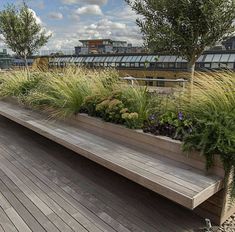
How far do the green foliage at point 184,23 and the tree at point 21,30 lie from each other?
6.53 meters

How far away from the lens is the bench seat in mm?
1960

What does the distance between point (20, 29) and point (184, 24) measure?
7345 millimetres

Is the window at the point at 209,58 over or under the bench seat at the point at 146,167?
over

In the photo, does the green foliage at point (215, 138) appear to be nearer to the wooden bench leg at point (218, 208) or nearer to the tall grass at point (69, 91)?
the wooden bench leg at point (218, 208)

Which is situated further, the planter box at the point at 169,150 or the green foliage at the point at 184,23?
the green foliage at the point at 184,23

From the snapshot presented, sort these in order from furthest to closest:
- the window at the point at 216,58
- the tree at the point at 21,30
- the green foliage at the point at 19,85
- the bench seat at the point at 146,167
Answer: the window at the point at 216,58
the tree at the point at 21,30
the green foliage at the point at 19,85
the bench seat at the point at 146,167

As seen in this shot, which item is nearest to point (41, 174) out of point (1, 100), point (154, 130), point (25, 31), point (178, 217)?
point (154, 130)

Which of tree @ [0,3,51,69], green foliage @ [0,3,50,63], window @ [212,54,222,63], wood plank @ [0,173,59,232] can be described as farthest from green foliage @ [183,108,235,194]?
window @ [212,54,222,63]

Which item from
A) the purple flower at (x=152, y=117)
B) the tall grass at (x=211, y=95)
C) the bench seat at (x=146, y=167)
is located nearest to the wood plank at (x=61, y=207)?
the bench seat at (x=146, y=167)

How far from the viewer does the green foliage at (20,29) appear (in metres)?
8.86

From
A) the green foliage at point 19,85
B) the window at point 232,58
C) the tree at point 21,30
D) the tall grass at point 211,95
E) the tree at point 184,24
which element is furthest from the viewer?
the window at point 232,58

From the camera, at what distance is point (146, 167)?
2371 millimetres

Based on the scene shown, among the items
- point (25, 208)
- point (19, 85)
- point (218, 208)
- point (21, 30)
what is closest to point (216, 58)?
point (21, 30)

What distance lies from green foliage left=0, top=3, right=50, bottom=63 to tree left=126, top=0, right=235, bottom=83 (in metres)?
6.72
